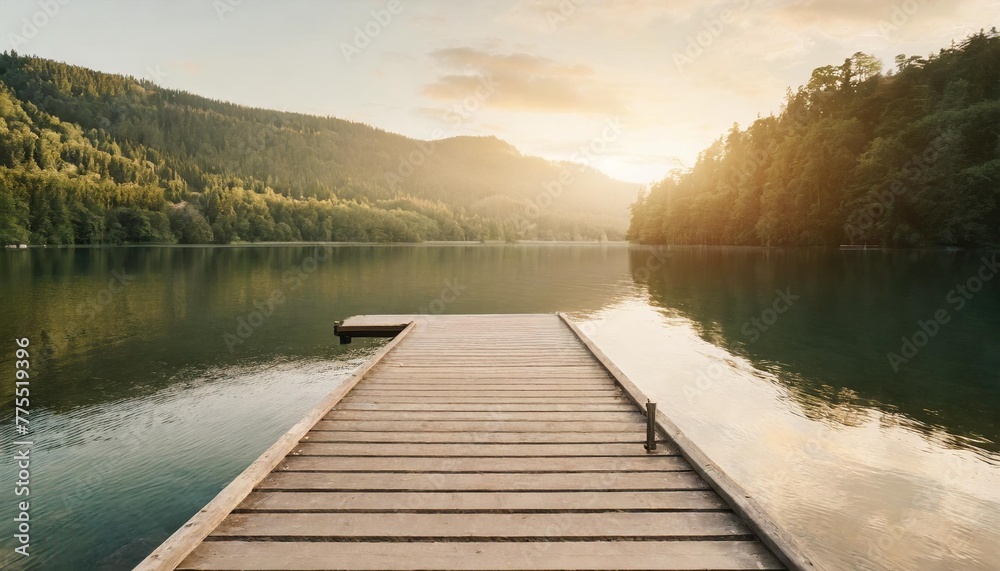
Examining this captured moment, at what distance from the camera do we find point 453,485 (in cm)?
426

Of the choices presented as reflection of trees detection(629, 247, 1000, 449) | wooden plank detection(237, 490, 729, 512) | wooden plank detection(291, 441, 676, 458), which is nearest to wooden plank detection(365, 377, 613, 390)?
wooden plank detection(291, 441, 676, 458)

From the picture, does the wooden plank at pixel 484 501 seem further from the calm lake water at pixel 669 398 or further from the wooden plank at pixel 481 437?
the calm lake water at pixel 669 398

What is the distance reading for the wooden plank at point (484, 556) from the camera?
3201 millimetres

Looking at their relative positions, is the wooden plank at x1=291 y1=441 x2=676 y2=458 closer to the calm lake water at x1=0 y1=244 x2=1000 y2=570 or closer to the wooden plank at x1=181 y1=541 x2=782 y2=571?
the wooden plank at x1=181 y1=541 x2=782 y2=571

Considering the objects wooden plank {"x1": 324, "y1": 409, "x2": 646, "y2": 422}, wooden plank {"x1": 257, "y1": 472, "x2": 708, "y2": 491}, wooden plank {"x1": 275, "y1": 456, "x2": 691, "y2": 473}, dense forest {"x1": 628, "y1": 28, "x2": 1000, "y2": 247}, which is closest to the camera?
wooden plank {"x1": 257, "y1": 472, "x2": 708, "y2": 491}

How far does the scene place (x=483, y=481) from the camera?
4.34m

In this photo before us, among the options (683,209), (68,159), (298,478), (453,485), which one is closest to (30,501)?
(298,478)

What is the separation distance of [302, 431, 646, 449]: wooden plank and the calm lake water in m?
2.45

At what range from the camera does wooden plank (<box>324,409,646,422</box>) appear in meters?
6.02

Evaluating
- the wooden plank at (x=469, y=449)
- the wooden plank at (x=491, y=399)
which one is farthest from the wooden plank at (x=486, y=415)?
the wooden plank at (x=469, y=449)

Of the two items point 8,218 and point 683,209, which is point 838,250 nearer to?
point 683,209

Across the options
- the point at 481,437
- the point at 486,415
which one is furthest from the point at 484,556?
the point at 486,415

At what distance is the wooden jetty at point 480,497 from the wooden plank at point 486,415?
0.08 ft

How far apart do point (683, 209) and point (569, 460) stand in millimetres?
105219
